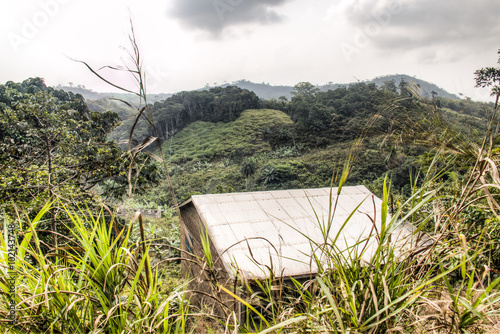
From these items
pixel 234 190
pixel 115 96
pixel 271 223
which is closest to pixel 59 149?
pixel 115 96

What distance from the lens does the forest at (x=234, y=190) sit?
620mm

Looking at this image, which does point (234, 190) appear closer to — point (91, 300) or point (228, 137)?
point (228, 137)

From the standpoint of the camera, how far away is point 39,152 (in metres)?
6.77

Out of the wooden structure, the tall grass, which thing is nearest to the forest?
the tall grass

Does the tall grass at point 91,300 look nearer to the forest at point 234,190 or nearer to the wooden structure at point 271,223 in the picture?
the forest at point 234,190

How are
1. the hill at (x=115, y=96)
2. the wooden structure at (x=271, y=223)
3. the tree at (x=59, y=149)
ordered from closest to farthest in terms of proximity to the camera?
the hill at (x=115, y=96) < the wooden structure at (x=271, y=223) < the tree at (x=59, y=149)

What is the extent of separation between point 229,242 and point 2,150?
221 inches

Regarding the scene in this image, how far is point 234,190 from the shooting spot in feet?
74.0

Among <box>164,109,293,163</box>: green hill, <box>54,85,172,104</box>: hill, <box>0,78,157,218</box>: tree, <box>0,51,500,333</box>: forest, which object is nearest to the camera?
<box>0,51,500,333</box>: forest

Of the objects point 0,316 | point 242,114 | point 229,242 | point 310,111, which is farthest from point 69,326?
point 242,114

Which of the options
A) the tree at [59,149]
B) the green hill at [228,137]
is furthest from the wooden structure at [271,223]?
the green hill at [228,137]

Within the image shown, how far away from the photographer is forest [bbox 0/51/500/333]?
62 centimetres

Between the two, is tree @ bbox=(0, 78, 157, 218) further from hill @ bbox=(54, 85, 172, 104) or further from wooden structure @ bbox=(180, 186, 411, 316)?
wooden structure @ bbox=(180, 186, 411, 316)

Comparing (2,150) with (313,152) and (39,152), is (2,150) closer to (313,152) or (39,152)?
(39,152)
